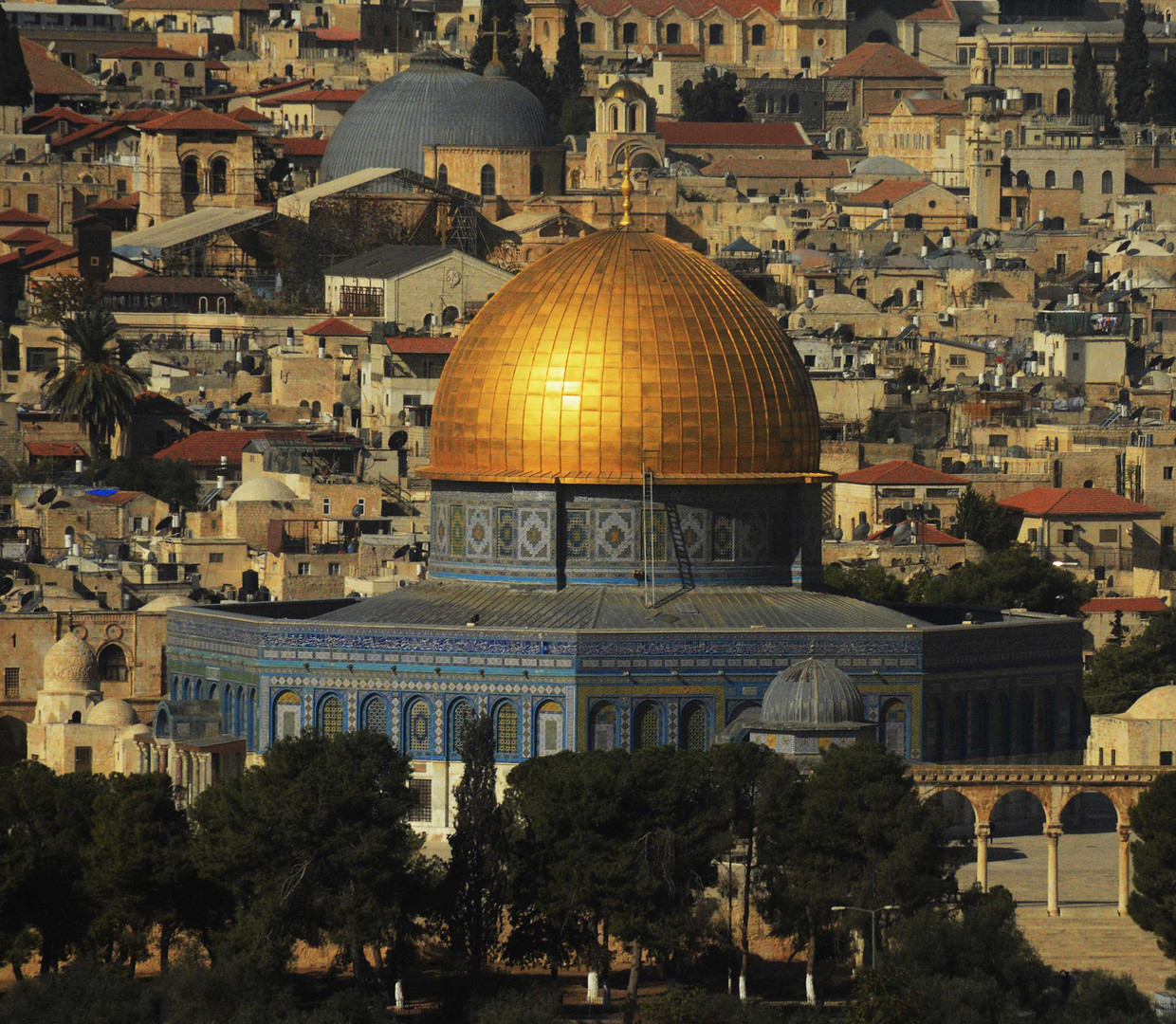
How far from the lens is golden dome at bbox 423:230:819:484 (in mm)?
60219

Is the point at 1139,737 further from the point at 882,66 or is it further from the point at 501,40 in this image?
the point at 882,66

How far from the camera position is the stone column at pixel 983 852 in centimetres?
5381

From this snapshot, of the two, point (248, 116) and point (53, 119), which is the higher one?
point (248, 116)

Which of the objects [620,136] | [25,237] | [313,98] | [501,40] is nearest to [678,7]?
[501,40]

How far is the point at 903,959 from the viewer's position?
48094mm

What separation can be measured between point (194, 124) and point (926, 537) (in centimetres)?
4300

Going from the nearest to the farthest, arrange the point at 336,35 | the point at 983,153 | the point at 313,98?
the point at 983,153
the point at 313,98
the point at 336,35

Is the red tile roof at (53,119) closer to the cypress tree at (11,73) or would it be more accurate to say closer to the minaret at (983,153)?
the cypress tree at (11,73)

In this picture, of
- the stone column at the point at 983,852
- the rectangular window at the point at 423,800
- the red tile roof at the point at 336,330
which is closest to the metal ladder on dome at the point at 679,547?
the rectangular window at the point at 423,800

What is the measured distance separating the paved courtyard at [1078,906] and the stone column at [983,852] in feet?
0.73

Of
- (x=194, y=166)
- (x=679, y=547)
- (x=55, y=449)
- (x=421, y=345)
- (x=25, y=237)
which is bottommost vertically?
(x=679, y=547)

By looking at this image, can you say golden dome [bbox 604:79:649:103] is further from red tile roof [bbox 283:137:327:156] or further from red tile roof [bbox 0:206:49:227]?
red tile roof [bbox 0:206:49:227]

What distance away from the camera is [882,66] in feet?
491

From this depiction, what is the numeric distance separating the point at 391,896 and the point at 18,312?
5858 centimetres
